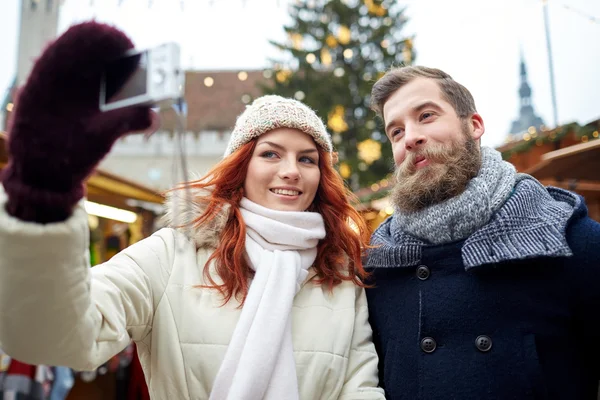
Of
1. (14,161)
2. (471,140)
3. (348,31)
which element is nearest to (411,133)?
(471,140)

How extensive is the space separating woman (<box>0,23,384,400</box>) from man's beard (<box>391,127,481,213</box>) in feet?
1.09

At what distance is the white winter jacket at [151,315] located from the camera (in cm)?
99

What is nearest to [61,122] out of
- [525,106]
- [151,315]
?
[151,315]

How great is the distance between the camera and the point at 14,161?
2.94 feet

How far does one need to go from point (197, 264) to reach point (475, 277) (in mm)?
1050

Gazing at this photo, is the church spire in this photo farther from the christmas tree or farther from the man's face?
the man's face

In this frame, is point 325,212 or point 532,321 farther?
point 325,212

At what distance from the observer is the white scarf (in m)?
1.57

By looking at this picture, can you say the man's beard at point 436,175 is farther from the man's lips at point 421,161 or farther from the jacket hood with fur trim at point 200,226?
the jacket hood with fur trim at point 200,226

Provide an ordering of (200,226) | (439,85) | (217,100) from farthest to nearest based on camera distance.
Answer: (217,100) < (439,85) < (200,226)

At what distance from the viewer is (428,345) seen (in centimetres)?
173

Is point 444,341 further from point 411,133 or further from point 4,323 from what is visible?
point 4,323

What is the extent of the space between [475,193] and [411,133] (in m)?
0.39

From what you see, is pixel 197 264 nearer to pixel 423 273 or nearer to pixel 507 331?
pixel 423 273
